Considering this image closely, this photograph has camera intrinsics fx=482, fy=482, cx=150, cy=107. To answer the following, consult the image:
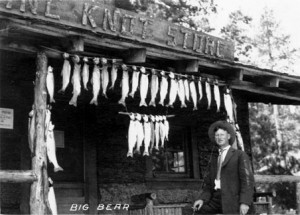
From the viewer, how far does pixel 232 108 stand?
28.4 ft

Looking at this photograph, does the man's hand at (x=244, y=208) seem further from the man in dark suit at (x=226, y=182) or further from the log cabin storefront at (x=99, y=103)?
the log cabin storefront at (x=99, y=103)

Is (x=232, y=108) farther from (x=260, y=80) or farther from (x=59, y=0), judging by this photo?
(x=59, y=0)

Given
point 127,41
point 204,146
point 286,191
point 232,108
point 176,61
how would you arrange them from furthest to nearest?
1. point 286,191
2. point 204,146
3. point 232,108
4. point 176,61
5. point 127,41

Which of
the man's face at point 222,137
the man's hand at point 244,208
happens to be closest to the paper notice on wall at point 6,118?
the man's face at point 222,137

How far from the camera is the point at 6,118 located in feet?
25.6

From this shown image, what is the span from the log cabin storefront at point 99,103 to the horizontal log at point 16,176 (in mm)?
12

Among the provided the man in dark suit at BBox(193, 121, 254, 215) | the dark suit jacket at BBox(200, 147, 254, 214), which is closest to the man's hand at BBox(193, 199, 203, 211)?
the man in dark suit at BBox(193, 121, 254, 215)

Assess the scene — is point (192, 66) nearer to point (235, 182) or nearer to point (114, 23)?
point (114, 23)

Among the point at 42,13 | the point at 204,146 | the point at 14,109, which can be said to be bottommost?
the point at 204,146

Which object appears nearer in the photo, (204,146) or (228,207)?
(228,207)

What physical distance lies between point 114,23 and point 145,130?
1.80m

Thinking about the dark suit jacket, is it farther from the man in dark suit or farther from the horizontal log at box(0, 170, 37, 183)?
the horizontal log at box(0, 170, 37, 183)

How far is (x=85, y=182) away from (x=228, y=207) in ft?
11.2

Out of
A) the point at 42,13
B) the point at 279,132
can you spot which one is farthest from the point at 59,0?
the point at 279,132
